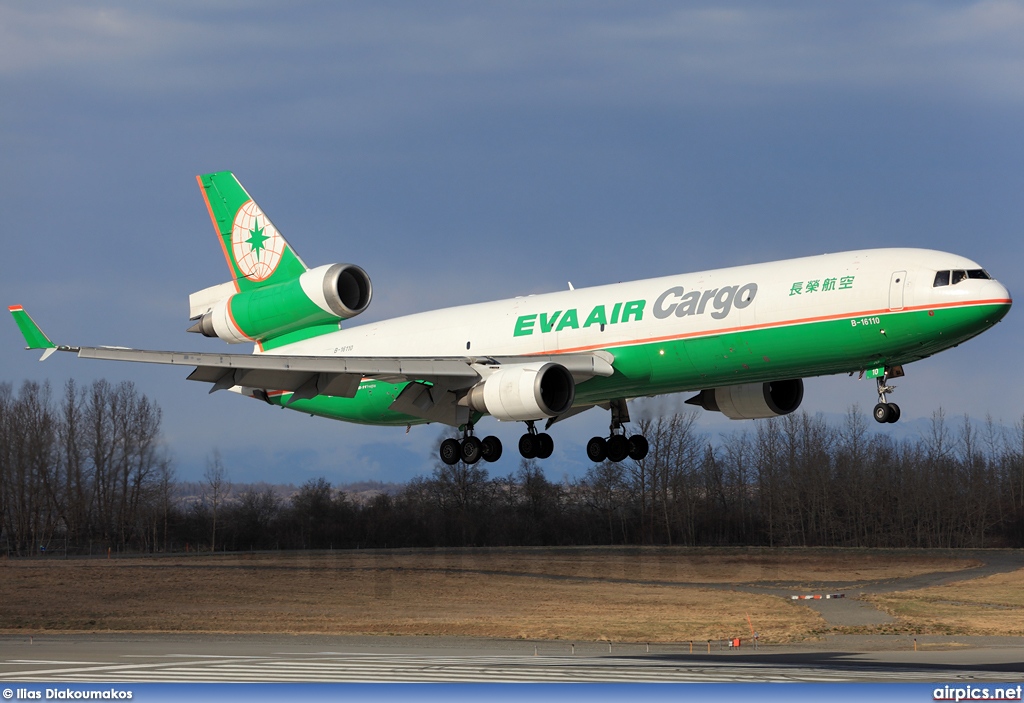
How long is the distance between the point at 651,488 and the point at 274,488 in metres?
26.5

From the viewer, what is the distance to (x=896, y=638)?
151ft

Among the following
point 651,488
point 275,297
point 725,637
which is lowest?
point 725,637

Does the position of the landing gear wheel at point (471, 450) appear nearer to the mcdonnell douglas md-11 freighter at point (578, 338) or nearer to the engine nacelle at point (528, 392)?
the mcdonnell douglas md-11 freighter at point (578, 338)

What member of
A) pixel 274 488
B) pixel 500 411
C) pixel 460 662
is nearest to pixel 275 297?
pixel 500 411

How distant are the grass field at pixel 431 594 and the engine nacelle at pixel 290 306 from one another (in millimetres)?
13296

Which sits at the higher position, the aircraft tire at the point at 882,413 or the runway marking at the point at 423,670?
the aircraft tire at the point at 882,413

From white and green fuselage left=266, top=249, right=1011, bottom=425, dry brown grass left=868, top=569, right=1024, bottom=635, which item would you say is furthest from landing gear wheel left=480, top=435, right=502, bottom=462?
dry brown grass left=868, top=569, right=1024, bottom=635

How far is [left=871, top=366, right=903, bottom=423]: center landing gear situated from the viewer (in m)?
31.8

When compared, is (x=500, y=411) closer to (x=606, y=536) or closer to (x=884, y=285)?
(x=884, y=285)

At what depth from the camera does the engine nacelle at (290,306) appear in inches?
1603

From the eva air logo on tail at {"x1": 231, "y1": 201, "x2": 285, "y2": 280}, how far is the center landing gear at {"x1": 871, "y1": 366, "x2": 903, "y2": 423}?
23457 millimetres

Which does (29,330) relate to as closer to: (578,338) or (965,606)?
(578,338)
